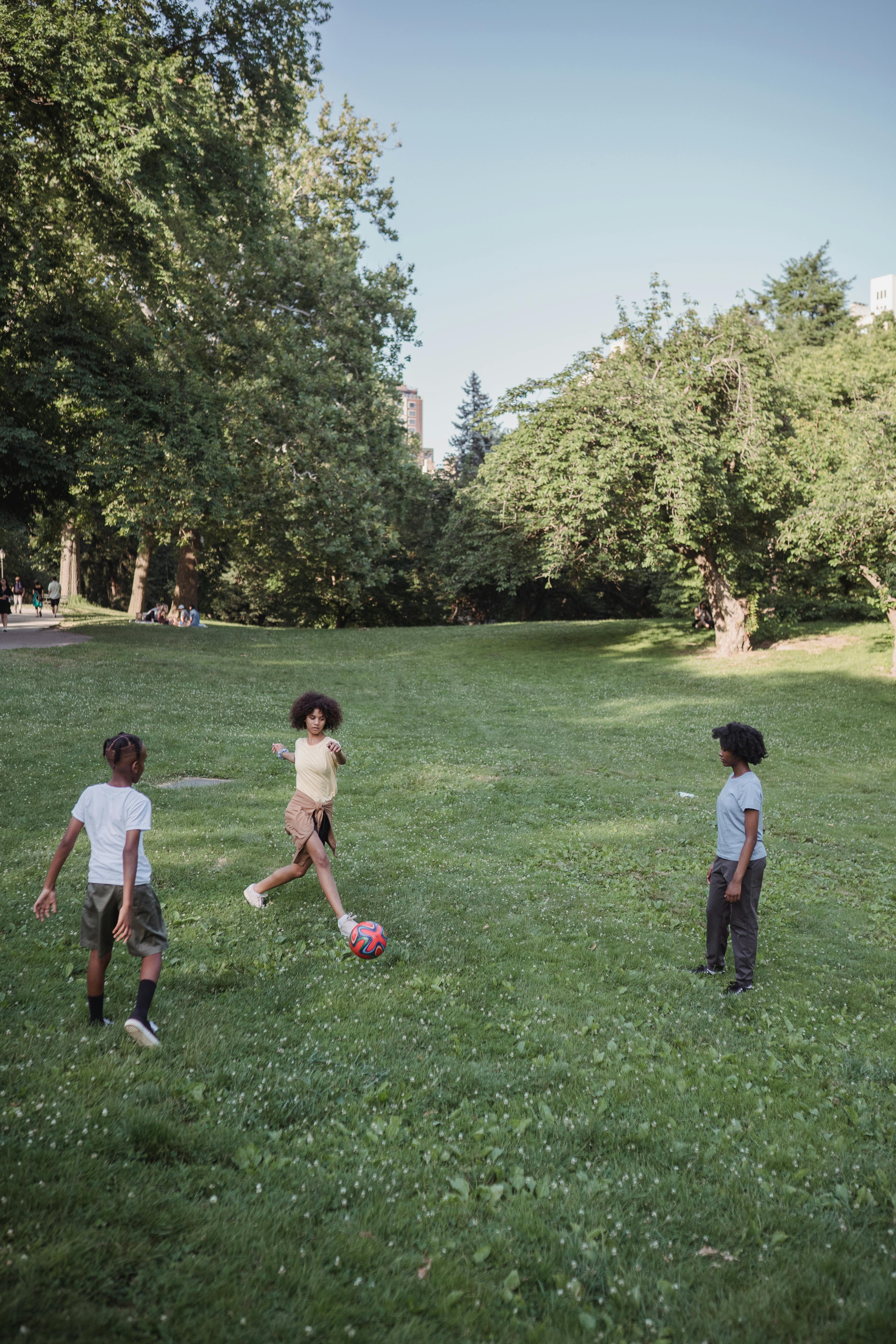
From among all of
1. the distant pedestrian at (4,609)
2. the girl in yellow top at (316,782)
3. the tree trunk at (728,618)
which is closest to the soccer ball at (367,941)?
the girl in yellow top at (316,782)

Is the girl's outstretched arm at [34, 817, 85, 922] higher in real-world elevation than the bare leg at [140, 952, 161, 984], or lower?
higher

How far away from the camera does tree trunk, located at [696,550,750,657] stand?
33.7 meters

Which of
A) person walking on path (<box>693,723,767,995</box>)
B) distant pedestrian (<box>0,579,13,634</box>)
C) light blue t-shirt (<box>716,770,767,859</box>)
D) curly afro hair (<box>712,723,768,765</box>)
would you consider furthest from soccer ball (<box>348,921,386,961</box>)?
distant pedestrian (<box>0,579,13,634</box>)

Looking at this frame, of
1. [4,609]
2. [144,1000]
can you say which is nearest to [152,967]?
[144,1000]

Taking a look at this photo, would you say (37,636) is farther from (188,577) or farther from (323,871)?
(323,871)

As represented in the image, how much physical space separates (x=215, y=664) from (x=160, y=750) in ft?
42.7

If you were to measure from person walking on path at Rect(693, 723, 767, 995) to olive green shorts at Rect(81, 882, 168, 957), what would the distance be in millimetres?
5190

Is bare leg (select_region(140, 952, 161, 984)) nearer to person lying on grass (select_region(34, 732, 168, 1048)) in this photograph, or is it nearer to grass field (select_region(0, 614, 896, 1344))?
person lying on grass (select_region(34, 732, 168, 1048))

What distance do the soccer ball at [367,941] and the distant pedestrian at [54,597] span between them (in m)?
42.4

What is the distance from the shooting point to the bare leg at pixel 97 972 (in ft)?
20.1

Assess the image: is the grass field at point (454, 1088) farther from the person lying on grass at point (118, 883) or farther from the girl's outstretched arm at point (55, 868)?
the girl's outstretched arm at point (55, 868)

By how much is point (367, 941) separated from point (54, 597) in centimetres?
4442

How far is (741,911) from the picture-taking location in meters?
8.12

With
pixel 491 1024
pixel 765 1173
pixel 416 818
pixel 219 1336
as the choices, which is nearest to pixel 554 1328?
pixel 219 1336
